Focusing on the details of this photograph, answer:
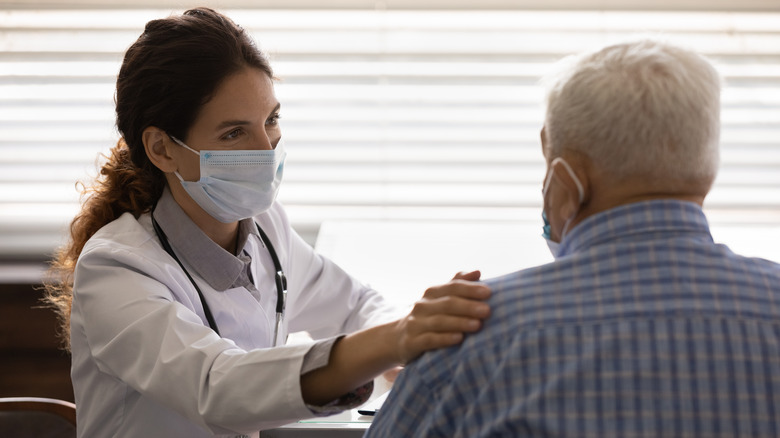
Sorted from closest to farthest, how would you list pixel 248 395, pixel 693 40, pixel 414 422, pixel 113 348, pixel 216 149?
1. pixel 414 422
2. pixel 248 395
3. pixel 113 348
4. pixel 216 149
5. pixel 693 40

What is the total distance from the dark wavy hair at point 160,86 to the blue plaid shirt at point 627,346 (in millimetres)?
754

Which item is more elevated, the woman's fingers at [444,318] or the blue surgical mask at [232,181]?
the blue surgical mask at [232,181]

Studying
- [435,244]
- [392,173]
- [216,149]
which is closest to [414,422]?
[216,149]

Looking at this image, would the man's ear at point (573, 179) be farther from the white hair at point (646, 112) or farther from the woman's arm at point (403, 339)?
the woman's arm at point (403, 339)

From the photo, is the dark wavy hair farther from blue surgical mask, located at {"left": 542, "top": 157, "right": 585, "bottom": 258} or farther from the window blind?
the window blind

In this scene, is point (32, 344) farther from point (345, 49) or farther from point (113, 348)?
point (113, 348)

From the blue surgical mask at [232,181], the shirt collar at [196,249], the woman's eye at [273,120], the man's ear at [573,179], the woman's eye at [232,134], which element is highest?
the woman's eye at [273,120]

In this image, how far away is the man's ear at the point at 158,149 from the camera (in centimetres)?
151

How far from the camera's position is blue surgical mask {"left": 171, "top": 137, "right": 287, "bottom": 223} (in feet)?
4.96

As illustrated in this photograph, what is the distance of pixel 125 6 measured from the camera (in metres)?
2.85

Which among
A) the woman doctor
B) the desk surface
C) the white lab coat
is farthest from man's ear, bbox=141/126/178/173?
the desk surface

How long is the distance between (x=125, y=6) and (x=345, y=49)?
79 centimetres

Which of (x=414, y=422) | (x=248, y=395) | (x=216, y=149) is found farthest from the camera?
(x=216, y=149)

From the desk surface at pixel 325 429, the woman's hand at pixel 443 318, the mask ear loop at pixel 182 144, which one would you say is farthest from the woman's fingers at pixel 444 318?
the mask ear loop at pixel 182 144
